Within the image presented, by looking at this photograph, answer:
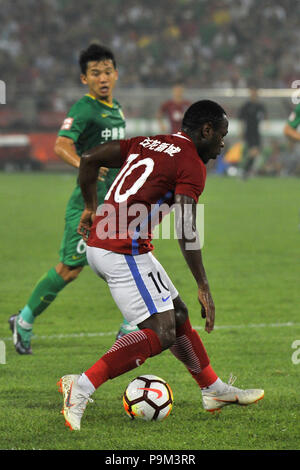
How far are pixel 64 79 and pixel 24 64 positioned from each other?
159 centimetres

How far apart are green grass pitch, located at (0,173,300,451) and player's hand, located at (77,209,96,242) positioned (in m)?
1.02

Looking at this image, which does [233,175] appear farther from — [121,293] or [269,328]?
[121,293]

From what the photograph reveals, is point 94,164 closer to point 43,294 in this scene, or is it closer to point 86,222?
point 86,222

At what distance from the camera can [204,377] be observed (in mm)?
5070

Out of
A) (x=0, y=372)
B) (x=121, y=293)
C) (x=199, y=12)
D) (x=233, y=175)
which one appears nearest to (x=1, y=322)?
(x=0, y=372)

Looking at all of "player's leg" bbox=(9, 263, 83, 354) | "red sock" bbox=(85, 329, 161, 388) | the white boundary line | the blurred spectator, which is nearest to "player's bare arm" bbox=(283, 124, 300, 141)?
the white boundary line

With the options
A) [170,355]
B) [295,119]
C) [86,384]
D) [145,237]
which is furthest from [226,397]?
[295,119]

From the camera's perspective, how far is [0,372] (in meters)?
5.93

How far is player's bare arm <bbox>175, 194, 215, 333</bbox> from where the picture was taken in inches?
174

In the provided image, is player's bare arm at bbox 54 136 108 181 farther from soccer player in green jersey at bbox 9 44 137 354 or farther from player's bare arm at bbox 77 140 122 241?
player's bare arm at bbox 77 140 122 241

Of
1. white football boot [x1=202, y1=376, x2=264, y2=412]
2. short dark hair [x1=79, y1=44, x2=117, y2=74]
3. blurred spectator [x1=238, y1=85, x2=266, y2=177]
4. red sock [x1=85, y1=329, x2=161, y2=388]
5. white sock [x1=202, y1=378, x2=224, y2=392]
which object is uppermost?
short dark hair [x1=79, y1=44, x2=117, y2=74]

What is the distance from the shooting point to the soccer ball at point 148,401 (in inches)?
188

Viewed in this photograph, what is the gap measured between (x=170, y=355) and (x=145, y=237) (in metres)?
2.02

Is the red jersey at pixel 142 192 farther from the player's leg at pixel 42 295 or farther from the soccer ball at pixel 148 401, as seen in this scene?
the player's leg at pixel 42 295
